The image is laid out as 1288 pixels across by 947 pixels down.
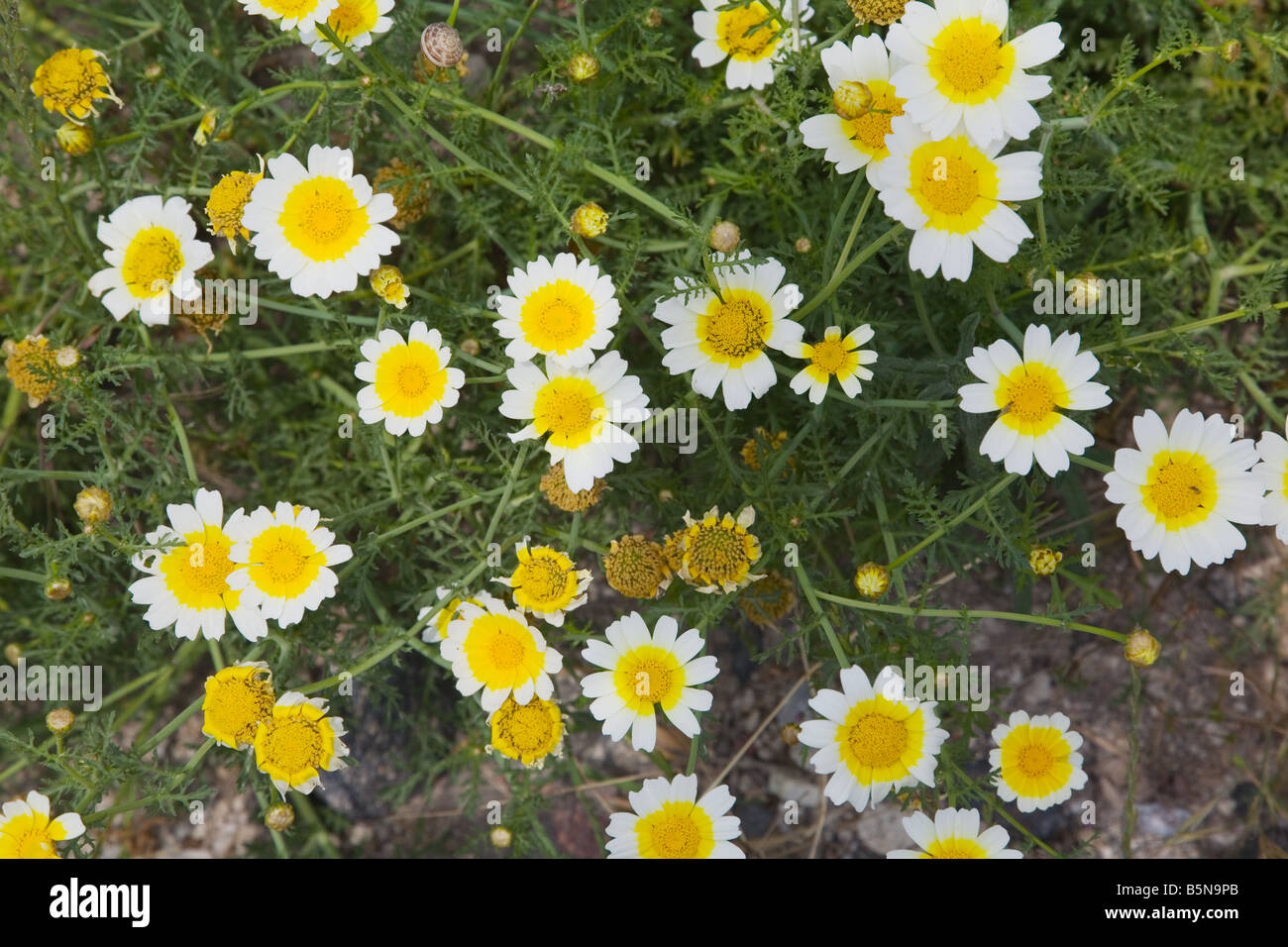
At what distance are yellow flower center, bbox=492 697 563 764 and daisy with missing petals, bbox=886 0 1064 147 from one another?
6.18 feet

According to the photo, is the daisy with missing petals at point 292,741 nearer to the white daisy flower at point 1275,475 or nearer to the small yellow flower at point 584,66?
the small yellow flower at point 584,66

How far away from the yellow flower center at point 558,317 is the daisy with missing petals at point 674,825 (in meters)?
1.25

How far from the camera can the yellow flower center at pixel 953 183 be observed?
8.38ft

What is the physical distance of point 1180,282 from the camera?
135 inches

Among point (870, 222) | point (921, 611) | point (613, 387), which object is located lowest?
point (921, 611)

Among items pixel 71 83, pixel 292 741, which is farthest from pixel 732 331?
pixel 71 83

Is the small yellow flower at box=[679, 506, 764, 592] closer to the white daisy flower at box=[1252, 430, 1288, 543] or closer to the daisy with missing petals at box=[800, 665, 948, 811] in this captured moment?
the daisy with missing petals at box=[800, 665, 948, 811]

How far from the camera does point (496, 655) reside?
2.88m

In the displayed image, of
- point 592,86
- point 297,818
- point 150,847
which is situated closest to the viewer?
point 592,86

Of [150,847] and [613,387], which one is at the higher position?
[613,387]

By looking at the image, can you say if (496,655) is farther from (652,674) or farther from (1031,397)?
(1031,397)
